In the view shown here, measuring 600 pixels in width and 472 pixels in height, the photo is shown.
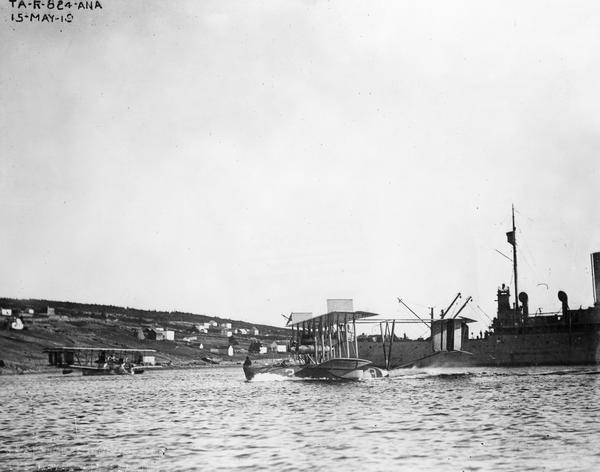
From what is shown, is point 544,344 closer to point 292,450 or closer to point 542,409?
point 542,409

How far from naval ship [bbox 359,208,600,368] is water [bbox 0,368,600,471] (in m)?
51.0

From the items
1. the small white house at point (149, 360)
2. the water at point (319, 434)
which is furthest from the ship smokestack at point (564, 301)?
the small white house at point (149, 360)

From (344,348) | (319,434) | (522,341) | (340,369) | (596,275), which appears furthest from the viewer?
(522,341)

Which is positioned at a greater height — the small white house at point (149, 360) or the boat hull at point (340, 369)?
the boat hull at point (340, 369)

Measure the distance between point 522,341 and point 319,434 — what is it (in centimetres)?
7859

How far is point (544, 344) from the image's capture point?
310 feet

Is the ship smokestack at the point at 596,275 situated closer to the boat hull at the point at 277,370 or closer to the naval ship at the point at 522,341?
the naval ship at the point at 522,341

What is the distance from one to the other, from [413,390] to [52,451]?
30156 mm

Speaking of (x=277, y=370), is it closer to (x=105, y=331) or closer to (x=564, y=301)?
(x=564, y=301)

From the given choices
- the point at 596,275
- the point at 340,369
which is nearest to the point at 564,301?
the point at 596,275

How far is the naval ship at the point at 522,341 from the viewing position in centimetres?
9269

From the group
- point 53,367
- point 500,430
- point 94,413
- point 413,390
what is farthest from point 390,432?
point 53,367

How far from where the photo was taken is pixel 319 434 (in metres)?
23.9

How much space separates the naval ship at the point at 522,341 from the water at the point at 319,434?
167ft
